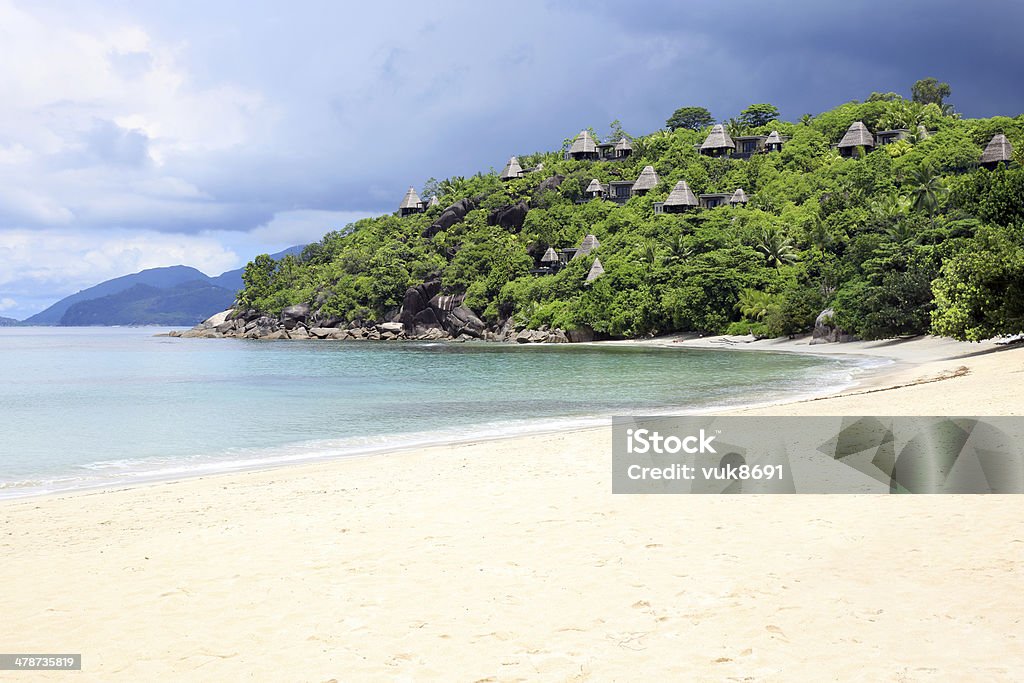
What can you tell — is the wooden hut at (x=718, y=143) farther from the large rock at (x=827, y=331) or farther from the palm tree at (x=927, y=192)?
the large rock at (x=827, y=331)

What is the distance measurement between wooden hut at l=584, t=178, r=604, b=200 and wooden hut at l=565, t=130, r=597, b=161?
644 inches

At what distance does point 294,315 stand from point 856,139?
7819cm

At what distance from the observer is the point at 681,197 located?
91.4 metres

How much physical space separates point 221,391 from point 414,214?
325 feet

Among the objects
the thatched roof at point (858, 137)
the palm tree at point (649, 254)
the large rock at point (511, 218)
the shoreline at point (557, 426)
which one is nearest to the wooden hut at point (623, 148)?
the large rock at point (511, 218)

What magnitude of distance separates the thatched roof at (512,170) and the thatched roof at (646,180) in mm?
28794

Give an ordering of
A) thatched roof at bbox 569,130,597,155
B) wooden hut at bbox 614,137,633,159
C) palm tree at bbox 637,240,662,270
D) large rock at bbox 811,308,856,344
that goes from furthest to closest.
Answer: thatched roof at bbox 569,130,597,155, wooden hut at bbox 614,137,633,159, palm tree at bbox 637,240,662,270, large rock at bbox 811,308,856,344

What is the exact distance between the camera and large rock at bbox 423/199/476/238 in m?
113

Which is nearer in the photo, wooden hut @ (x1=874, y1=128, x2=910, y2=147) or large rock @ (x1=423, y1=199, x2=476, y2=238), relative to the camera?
wooden hut @ (x1=874, y1=128, x2=910, y2=147)

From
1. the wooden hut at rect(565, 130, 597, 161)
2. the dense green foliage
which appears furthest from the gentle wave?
the wooden hut at rect(565, 130, 597, 161)

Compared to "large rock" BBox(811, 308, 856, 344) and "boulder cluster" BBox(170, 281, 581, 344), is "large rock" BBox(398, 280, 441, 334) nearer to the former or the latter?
"boulder cluster" BBox(170, 281, 581, 344)

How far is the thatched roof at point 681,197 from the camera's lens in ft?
299

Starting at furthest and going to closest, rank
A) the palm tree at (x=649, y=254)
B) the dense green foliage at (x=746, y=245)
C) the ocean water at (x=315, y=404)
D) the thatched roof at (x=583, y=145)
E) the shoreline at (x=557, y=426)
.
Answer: the thatched roof at (x=583, y=145)
the palm tree at (x=649, y=254)
the dense green foliage at (x=746, y=245)
the ocean water at (x=315, y=404)
the shoreline at (x=557, y=426)

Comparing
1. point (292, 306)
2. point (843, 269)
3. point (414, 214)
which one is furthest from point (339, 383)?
point (414, 214)
